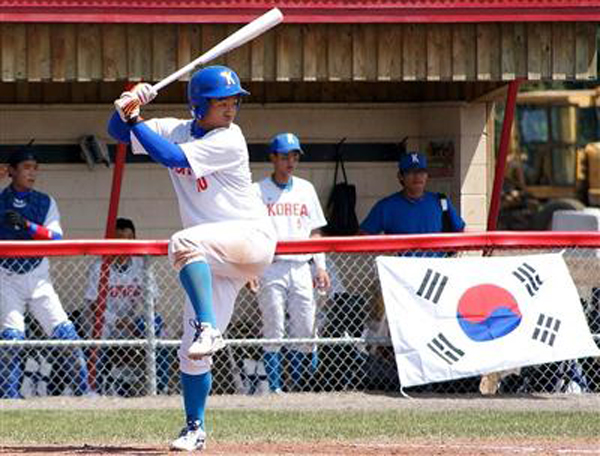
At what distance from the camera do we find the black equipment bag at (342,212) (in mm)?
14086

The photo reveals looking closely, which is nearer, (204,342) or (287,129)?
(204,342)

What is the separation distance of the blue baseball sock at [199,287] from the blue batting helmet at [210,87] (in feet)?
2.57

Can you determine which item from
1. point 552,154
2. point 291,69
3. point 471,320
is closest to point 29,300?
point 291,69

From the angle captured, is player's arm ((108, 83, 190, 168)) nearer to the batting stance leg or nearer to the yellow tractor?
the batting stance leg

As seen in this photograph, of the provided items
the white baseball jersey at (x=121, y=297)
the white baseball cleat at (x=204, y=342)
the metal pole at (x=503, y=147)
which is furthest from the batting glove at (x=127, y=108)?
the metal pole at (x=503, y=147)

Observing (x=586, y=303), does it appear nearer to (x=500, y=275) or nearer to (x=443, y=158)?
(x=500, y=275)

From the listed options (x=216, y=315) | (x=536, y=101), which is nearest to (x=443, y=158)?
(x=216, y=315)

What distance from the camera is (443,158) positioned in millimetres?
14344

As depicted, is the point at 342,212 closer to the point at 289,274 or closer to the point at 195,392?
the point at 289,274

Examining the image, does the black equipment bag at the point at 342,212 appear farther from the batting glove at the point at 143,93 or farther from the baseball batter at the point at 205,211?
the batting glove at the point at 143,93

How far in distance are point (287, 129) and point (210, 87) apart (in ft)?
20.7

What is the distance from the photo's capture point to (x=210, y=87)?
799 centimetres

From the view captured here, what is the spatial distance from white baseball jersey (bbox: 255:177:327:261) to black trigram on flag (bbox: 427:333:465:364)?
3.88 feet

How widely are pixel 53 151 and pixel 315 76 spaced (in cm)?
268
